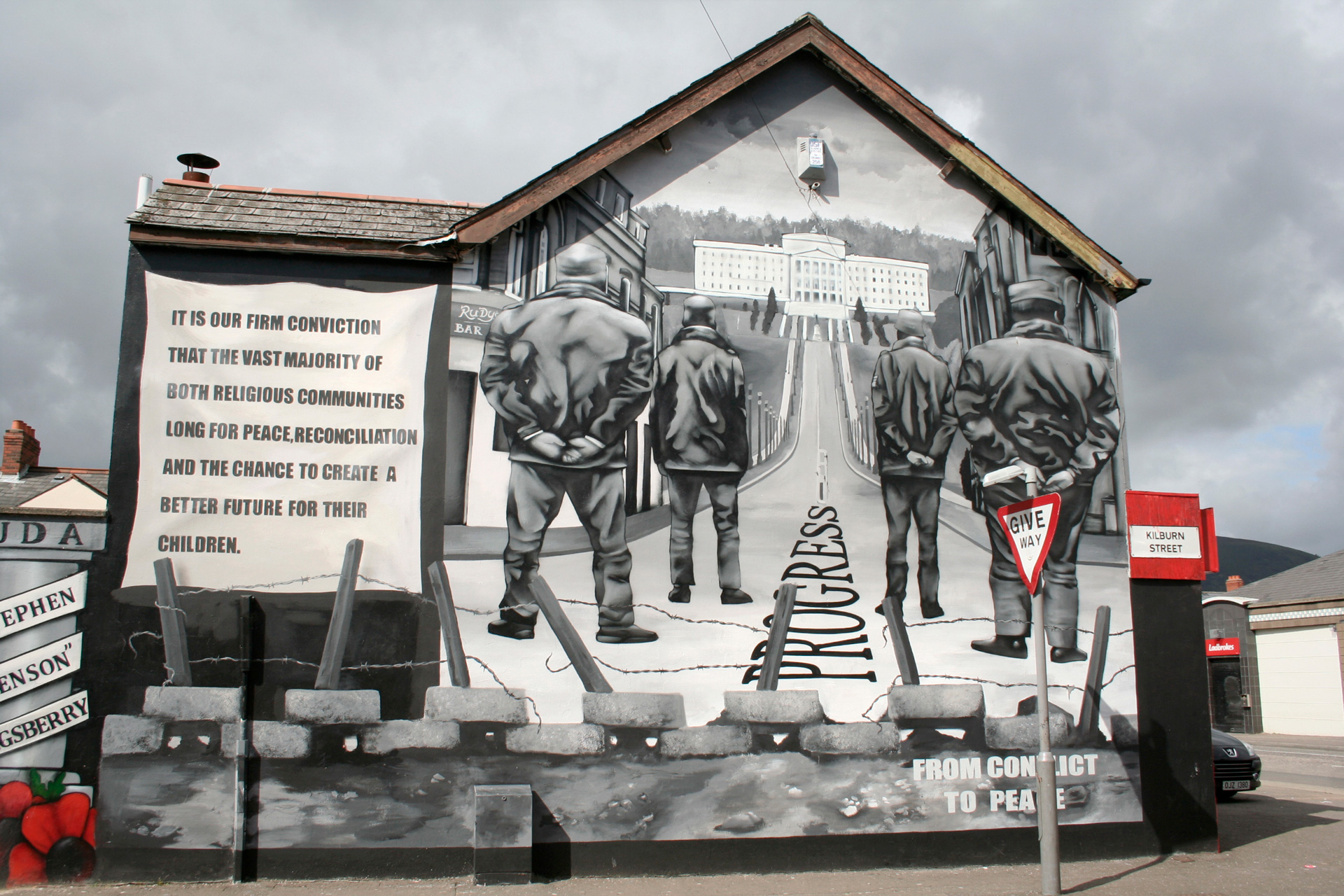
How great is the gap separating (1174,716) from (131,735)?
1036 centimetres

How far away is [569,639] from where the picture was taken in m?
7.95

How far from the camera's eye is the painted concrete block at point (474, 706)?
25.2 ft

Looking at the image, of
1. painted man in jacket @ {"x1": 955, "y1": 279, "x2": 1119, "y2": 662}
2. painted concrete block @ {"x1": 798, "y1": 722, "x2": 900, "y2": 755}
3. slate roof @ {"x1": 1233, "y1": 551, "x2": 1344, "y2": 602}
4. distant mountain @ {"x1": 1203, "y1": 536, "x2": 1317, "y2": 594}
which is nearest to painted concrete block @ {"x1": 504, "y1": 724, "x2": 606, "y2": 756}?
painted concrete block @ {"x1": 798, "y1": 722, "x2": 900, "y2": 755}

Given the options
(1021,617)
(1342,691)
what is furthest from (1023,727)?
(1342,691)

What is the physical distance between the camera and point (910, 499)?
8.92 meters

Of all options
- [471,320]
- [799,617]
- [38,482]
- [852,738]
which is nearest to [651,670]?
[799,617]

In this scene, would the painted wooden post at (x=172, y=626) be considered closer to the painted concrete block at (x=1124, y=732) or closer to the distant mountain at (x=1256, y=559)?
the painted concrete block at (x=1124, y=732)

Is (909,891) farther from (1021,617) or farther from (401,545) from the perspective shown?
(401,545)

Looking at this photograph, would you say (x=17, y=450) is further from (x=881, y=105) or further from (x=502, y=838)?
(x=881, y=105)

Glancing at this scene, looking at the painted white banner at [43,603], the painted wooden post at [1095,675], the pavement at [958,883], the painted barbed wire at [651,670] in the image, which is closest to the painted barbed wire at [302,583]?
the painted white banner at [43,603]

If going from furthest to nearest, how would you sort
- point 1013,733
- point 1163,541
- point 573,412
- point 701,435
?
point 1163,541
point 701,435
point 1013,733
point 573,412

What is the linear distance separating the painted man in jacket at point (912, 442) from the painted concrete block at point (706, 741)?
218 cm

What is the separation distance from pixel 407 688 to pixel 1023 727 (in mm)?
6196

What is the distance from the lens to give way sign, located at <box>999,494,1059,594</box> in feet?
23.0
